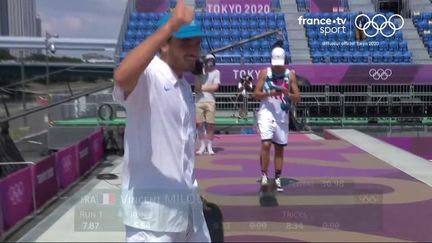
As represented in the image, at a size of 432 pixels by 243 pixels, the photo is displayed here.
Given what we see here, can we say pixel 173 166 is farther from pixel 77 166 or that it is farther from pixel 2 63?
pixel 77 166

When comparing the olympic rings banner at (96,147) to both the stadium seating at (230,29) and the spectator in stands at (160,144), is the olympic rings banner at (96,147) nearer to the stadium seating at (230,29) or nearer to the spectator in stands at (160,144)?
the spectator in stands at (160,144)

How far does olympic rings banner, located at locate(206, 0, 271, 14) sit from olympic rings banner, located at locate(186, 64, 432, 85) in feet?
20.9

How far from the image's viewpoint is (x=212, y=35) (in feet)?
72.9

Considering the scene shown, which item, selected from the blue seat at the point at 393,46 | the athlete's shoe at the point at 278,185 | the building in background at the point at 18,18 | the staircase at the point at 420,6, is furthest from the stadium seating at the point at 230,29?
the building in background at the point at 18,18

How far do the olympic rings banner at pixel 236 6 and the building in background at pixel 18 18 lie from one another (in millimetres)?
18740

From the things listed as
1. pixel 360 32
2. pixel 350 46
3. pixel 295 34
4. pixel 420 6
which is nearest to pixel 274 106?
pixel 350 46

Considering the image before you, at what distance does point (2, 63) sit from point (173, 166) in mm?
4355

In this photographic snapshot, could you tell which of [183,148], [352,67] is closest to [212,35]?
[352,67]

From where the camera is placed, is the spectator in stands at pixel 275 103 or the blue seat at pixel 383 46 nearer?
the spectator in stands at pixel 275 103

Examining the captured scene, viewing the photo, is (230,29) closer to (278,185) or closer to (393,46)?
(393,46)

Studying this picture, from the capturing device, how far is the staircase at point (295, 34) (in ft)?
71.2

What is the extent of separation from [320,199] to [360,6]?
70.2 ft

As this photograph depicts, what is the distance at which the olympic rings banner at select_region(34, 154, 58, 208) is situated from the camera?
213 inches

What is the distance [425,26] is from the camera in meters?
23.6
